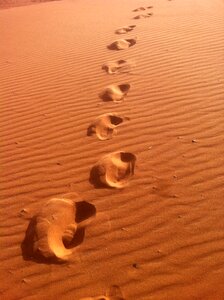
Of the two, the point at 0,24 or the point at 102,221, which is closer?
the point at 102,221

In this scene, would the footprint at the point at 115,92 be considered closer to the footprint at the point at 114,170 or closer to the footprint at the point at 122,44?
the footprint at the point at 114,170

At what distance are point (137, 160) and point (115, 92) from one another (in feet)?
5.24

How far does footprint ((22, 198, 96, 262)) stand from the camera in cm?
297

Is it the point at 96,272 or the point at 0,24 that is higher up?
the point at 96,272

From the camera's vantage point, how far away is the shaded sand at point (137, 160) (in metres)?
2.76

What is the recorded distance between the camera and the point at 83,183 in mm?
3598

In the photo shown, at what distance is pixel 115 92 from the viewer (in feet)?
16.7

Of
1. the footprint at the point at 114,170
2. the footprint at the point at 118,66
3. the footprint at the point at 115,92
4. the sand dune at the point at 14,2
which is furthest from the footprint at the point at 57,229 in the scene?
the sand dune at the point at 14,2

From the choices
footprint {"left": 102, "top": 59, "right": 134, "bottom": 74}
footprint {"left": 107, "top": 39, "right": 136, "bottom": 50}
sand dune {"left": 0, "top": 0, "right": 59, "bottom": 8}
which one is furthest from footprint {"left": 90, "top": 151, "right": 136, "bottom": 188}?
sand dune {"left": 0, "top": 0, "right": 59, "bottom": 8}

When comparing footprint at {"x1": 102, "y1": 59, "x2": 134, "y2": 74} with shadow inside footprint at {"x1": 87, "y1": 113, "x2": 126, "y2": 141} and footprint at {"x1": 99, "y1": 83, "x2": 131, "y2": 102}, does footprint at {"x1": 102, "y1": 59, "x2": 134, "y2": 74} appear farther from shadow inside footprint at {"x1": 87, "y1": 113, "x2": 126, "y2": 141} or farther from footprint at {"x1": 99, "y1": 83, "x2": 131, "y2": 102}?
shadow inside footprint at {"x1": 87, "y1": 113, "x2": 126, "y2": 141}

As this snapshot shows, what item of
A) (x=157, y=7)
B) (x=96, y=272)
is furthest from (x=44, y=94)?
(x=157, y=7)

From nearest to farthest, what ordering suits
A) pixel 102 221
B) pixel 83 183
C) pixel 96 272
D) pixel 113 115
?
pixel 96 272
pixel 102 221
pixel 83 183
pixel 113 115

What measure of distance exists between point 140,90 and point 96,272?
2790 millimetres

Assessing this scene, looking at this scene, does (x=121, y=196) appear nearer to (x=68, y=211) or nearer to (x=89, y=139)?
(x=68, y=211)
